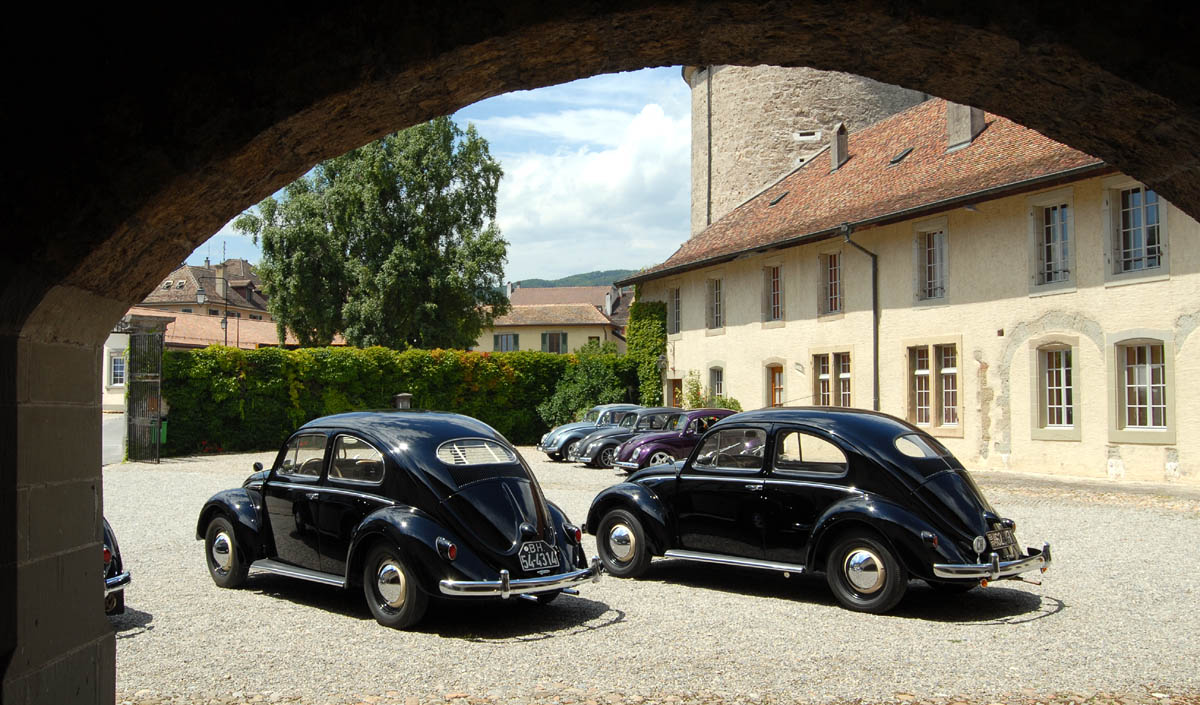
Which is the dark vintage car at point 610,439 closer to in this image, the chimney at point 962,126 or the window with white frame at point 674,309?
the chimney at point 962,126

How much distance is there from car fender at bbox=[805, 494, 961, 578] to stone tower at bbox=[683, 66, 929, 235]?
2679 centimetres

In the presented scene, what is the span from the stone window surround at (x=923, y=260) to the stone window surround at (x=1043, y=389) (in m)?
2.58

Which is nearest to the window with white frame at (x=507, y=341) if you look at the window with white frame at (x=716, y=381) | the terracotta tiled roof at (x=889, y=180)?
the terracotta tiled roof at (x=889, y=180)

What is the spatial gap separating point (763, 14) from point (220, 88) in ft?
4.97

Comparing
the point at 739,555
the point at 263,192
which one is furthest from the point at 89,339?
the point at 739,555

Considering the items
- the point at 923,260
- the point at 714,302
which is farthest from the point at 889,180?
the point at 714,302

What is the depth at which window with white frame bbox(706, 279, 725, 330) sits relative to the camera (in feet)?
99.5

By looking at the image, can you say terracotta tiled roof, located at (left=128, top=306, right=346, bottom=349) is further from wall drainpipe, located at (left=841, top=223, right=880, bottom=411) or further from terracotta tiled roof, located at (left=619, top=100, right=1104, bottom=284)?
wall drainpipe, located at (left=841, top=223, right=880, bottom=411)

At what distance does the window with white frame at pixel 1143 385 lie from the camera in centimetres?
1752

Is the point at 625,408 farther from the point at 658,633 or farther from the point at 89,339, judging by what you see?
the point at 89,339

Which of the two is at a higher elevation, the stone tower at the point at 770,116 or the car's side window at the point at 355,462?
the stone tower at the point at 770,116

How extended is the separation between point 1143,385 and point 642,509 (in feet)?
41.3

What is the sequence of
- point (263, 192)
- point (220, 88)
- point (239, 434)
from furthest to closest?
point (239, 434) → point (263, 192) → point (220, 88)

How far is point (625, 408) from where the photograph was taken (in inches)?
1004
